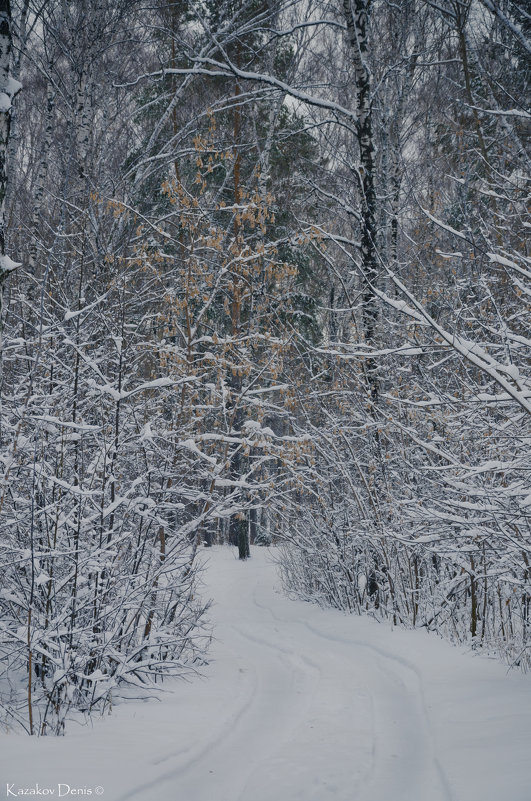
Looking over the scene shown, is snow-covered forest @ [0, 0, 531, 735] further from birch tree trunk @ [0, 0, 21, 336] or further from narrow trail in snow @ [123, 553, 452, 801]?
narrow trail in snow @ [123, 553, 452, 801]

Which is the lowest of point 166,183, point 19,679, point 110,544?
point 19,679

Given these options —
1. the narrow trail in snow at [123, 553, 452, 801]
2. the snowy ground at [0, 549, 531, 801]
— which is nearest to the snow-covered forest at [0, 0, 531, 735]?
the snowy ground at [0, 549, 531, 801]

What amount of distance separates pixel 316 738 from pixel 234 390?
18.1ft

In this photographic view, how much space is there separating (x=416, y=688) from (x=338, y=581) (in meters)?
4.12

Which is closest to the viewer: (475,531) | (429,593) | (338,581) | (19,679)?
(475,531)

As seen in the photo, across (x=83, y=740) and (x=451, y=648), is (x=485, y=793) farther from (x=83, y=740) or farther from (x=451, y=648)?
(x=451, y=648)

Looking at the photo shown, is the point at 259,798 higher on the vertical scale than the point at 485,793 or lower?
lower

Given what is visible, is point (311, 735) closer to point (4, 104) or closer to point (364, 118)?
point (4, 104)

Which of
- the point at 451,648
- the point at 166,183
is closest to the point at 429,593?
the point at 451,648

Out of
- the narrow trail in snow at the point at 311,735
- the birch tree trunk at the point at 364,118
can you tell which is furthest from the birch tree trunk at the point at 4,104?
the birch tree trunk at the point at 364,118

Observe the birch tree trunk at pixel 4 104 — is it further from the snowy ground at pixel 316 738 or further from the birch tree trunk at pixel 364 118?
the birch tree trunk at pixel 364 118

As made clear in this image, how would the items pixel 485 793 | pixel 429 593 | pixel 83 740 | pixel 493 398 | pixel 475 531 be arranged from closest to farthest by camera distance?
pixel 485 793 < pixel 493 398 < pixel 83 740 < pixel 475 531 < pixel 429 593

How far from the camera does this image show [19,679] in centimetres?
572

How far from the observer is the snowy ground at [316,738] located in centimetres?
→ 313
